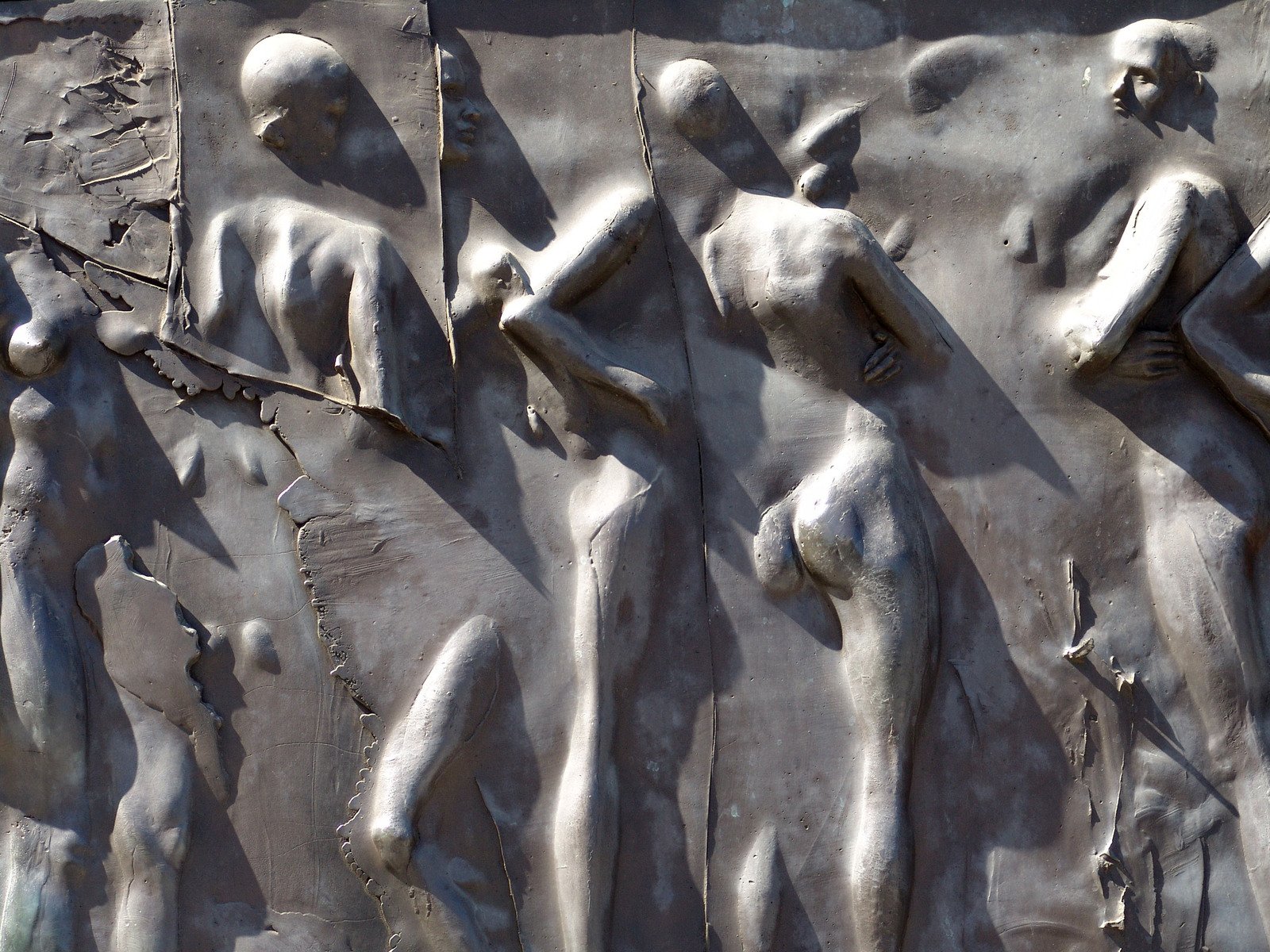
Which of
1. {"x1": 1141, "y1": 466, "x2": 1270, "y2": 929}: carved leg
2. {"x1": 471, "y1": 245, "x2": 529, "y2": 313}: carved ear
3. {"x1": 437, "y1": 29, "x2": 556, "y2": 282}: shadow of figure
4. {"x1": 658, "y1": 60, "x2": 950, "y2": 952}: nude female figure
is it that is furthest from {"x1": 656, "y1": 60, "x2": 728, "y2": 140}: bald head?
{"x1": 1141, "y1": 466, "x2": 1270, "y2": 929}: carved leg

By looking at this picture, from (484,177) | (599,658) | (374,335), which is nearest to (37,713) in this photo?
(374,335)

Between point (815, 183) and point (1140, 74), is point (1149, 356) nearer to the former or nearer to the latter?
point (1140, 74)

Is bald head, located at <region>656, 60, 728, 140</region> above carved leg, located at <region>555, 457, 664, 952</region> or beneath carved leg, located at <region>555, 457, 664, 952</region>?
above

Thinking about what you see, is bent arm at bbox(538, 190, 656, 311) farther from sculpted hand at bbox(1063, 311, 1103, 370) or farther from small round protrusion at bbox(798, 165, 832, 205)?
sculpted hand at bbox(1063, 311, 1103, 370)

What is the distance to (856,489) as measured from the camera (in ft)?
11.2

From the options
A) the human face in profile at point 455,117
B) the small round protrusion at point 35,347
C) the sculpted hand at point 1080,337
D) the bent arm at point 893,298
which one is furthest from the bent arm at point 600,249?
the small round protrusion at point 35,347

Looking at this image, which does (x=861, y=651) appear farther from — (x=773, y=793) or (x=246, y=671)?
(x=246, y=671)

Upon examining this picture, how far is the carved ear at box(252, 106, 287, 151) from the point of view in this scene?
3.46 meters

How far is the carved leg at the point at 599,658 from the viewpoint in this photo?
3297 millimetres

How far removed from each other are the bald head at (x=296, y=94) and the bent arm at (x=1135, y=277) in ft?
5.88

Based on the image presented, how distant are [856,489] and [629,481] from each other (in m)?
0.52

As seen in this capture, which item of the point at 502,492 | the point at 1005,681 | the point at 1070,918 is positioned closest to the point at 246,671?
the point at 502,492

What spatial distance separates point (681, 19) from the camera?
3590 mm

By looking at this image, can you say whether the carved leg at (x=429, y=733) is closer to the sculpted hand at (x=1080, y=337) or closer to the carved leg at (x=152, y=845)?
the carved leg at (x=152, y=845)
